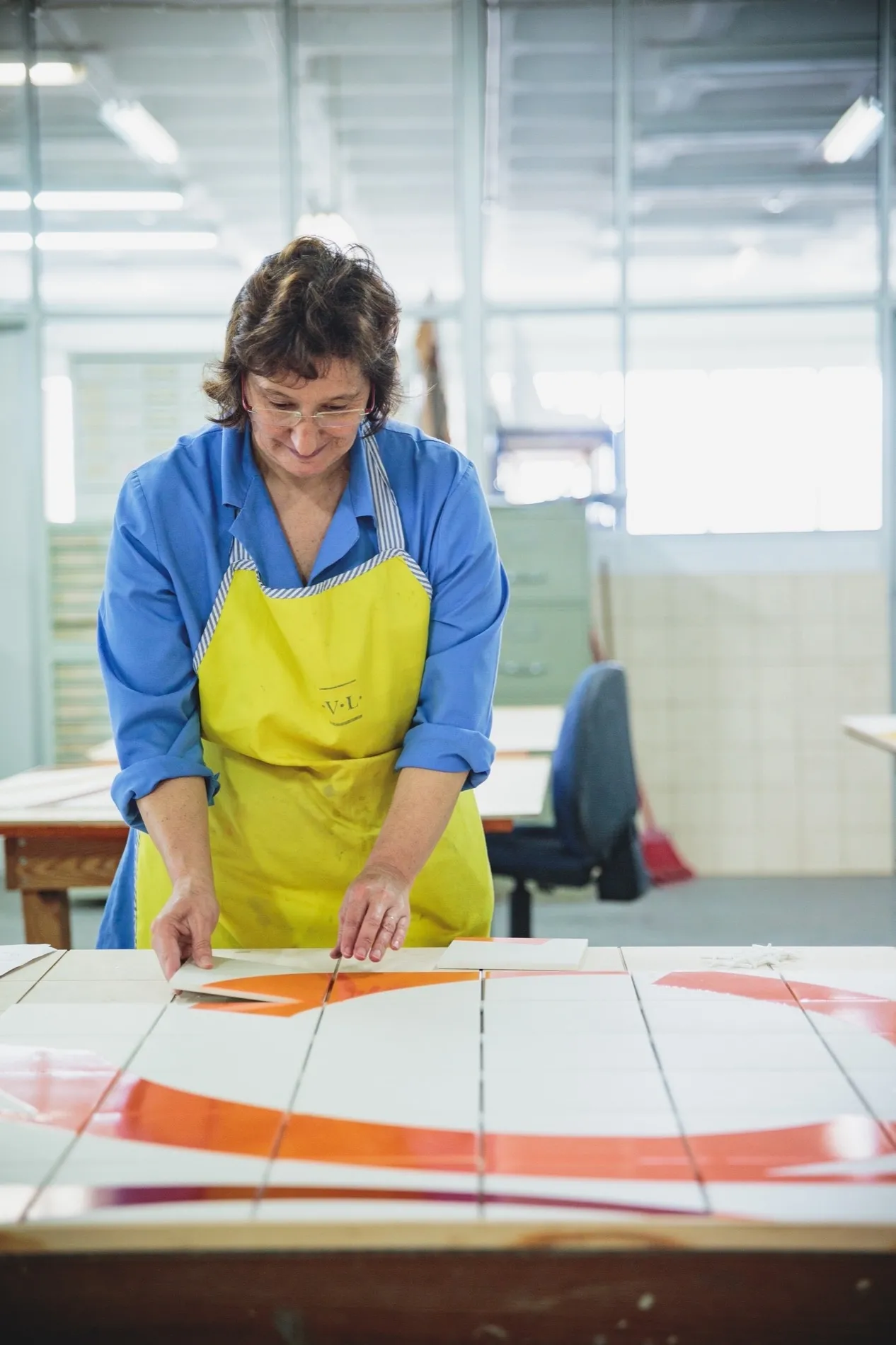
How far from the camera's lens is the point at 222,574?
4.90 feet

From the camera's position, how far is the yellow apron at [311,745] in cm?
150

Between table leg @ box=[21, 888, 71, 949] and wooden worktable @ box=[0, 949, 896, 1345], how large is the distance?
1475 millimetres

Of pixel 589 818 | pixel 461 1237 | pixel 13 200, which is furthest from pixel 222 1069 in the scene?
pixel 13 200

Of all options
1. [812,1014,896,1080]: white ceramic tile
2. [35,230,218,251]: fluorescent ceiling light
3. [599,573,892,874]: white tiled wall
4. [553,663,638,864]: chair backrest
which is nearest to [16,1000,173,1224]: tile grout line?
[812,1014,896,1080]: white ceramic tile

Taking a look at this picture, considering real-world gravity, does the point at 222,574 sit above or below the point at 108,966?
above

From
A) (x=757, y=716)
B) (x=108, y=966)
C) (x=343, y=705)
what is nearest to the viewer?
(x=108, y=966)

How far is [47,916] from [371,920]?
1507 millimetres

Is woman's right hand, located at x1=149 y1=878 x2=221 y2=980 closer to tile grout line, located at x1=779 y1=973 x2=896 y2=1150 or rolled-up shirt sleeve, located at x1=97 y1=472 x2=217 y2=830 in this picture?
rolled-up shirt sleeve, located at x1=97 y1=472 x2=217 y2=830

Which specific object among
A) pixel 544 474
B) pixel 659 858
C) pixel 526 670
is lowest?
pixel 659 858

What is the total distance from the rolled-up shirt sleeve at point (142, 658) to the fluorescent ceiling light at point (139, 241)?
4.50 m

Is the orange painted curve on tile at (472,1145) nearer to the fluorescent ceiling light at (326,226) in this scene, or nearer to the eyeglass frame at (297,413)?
the eyeglass frame at (297,413)

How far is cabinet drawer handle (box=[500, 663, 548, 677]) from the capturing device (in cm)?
494

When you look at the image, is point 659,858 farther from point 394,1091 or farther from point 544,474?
point 394,1091

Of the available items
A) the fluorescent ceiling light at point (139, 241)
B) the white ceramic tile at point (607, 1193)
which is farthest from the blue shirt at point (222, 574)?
the fluorescent ceiling light at point (139, 241)
